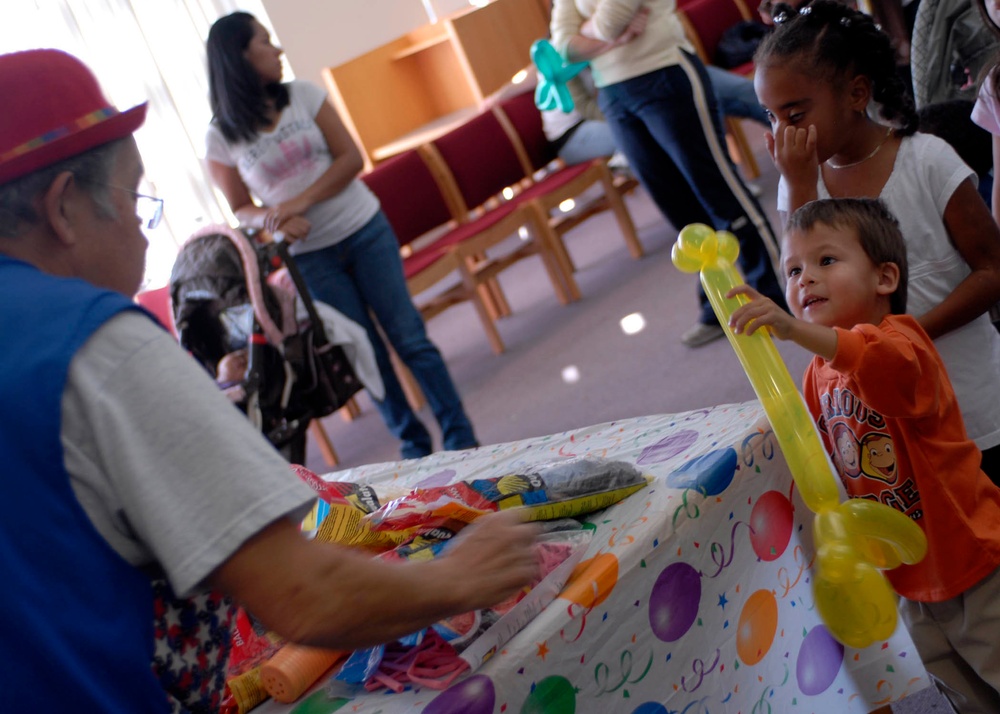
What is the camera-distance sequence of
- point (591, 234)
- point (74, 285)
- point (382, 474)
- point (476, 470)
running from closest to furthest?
point (74, 285)
point (476, 470)
point (382, 474)
point (591, 234)

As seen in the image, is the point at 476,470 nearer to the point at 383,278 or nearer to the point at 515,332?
the point at 383,278

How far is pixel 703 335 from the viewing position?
11.4ft

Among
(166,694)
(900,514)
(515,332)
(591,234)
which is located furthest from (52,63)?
(591,234)

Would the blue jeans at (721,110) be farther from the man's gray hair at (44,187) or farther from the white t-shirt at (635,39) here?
the man's gray hair at (44,187)

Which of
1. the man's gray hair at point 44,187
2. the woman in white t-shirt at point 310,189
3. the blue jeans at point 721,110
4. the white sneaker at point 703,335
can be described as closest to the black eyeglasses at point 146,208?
the man's gray hair at point 44,187

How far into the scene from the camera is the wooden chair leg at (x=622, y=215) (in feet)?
16.1

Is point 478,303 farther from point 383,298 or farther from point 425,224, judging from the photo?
point 383,298

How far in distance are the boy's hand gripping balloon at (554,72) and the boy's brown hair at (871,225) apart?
2.18 metres

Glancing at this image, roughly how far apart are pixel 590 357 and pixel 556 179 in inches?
49.9

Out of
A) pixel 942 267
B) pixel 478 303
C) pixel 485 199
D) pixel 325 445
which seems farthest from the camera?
pixel 485 199

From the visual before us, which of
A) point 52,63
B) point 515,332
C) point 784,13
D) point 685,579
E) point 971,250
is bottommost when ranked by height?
point 515,332

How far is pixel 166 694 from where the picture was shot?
2.98 ft

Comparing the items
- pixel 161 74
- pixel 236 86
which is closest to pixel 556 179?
pixel 236 86

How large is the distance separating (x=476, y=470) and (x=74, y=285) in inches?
34.7
